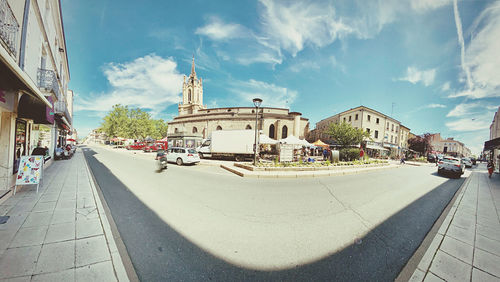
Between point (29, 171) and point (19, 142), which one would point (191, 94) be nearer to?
point (19, 142)

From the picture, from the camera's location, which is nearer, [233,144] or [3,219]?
[3,219]

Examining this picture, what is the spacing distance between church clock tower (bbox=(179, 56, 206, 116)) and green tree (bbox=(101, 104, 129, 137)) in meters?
14.8

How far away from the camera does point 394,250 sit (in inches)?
113

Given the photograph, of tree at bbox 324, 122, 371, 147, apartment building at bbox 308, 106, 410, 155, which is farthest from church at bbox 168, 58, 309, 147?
tree at bbox 324, 122, 371, 147

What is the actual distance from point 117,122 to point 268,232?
54.0m

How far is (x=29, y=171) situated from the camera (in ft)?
17.4

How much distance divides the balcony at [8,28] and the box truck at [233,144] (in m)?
13.0

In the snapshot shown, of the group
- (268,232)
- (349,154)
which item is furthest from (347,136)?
(268,232)

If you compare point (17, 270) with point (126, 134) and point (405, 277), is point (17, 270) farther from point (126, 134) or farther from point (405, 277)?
point (126, 134)

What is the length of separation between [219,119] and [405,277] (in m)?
32.7

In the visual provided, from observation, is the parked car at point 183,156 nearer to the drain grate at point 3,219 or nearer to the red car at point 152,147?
the drain grate at point 3,219

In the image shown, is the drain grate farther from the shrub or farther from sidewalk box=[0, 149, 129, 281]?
the shrub

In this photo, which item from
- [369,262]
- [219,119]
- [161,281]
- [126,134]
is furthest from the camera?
[126,134]

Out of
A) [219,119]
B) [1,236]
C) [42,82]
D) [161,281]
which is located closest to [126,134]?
[219,119]
